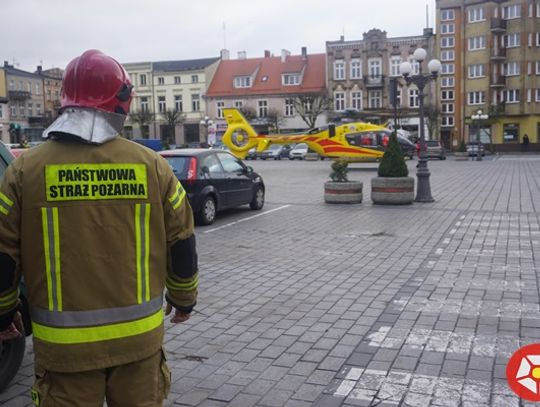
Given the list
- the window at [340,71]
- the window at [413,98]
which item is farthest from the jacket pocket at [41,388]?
the window at [340,71]

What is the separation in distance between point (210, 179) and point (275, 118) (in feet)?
180

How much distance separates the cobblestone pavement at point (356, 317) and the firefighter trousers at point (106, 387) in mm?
1669

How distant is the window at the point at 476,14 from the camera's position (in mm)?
62812

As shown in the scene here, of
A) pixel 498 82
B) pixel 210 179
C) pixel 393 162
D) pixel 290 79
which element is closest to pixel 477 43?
pixel 498 82

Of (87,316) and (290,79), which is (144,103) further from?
(87,316)

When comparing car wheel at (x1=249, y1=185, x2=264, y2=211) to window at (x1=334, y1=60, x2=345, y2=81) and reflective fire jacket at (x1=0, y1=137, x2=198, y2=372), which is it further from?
window at (x1=334, y1=60, x2=345, y2=81)

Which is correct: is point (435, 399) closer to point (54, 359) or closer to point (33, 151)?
point (54, 359)

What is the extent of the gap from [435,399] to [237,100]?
6896 cm

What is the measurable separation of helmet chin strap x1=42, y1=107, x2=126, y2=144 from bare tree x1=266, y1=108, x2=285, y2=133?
64.9m

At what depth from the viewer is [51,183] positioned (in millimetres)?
2375

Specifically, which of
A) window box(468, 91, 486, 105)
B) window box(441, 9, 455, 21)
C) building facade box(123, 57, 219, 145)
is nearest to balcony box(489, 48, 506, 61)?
window box(468, 91, 486, 105)

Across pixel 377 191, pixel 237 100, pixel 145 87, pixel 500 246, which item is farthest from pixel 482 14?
pixel 500 246

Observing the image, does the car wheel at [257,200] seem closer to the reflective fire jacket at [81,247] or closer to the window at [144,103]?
the reflective fire jacket at [81,247]

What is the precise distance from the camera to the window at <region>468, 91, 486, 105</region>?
62.9 meters
